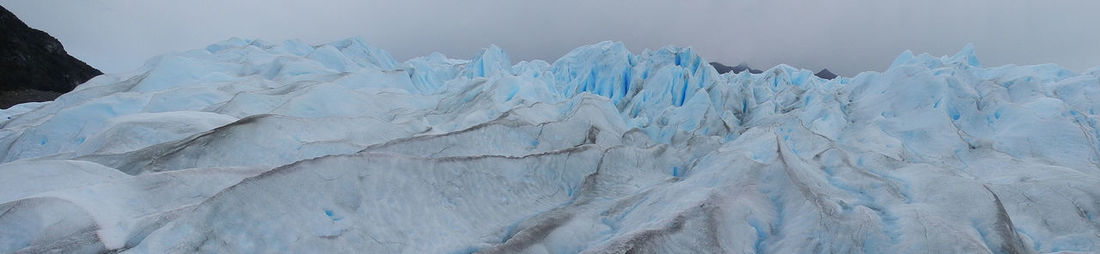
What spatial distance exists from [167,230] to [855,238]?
606cm

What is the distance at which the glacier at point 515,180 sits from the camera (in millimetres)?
4109

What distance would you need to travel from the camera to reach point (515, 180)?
611 cm

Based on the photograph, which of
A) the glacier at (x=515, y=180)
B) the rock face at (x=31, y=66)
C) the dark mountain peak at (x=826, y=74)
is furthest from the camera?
the dark mountain peak at (x=826, y=74)

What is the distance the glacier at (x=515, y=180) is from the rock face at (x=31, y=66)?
83.2 ft

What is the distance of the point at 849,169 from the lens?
7141 millimetres

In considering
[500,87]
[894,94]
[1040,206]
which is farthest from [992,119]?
[500,87]

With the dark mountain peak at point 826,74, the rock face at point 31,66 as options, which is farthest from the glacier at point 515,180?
the dark mountain peak at point 826,74

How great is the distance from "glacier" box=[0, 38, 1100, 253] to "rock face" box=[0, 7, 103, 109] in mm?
25357

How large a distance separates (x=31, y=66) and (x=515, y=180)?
43669 mm

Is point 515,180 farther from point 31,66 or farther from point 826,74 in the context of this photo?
point 826,74

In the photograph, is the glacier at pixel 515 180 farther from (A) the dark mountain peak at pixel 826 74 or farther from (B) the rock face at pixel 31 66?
(A) the dark mountain peak at pixel 826 74

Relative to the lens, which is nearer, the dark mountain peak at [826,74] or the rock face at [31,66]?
the rock face at [31,66]

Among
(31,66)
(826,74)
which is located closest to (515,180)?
(31,66)

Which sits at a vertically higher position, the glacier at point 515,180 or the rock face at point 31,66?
the glacier at point 515,180
